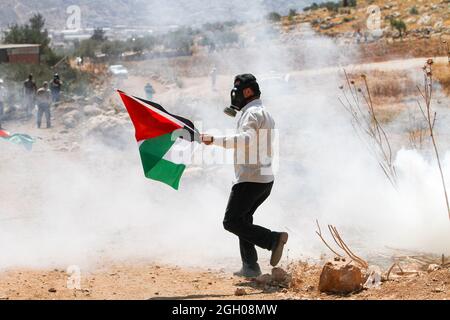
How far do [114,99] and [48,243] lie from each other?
11.9 meters

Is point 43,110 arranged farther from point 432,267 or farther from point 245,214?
point 432,267

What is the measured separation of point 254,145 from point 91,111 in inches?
467

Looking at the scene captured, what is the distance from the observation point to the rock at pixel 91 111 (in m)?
16.7

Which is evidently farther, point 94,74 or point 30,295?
point 94,74

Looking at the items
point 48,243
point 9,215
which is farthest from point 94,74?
point 48,243

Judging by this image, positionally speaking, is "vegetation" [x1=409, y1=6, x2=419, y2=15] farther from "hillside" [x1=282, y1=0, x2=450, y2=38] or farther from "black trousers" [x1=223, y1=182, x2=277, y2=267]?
"black trousers" [x1=223, y1=182, x2=277, y2=267]

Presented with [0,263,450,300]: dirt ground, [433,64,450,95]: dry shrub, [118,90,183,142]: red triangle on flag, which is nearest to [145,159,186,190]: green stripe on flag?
[118,90,183,142]: red triangle on flag

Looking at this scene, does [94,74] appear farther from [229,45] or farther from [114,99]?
[114,99]

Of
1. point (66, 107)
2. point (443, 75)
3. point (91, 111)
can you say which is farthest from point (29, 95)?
point (443, 75)

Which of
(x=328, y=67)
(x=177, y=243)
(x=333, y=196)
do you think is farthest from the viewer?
(x=328, y=67)

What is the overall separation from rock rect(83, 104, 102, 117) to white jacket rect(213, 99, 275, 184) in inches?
447

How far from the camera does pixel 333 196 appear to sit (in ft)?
28.4

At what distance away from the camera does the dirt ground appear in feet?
16.2
